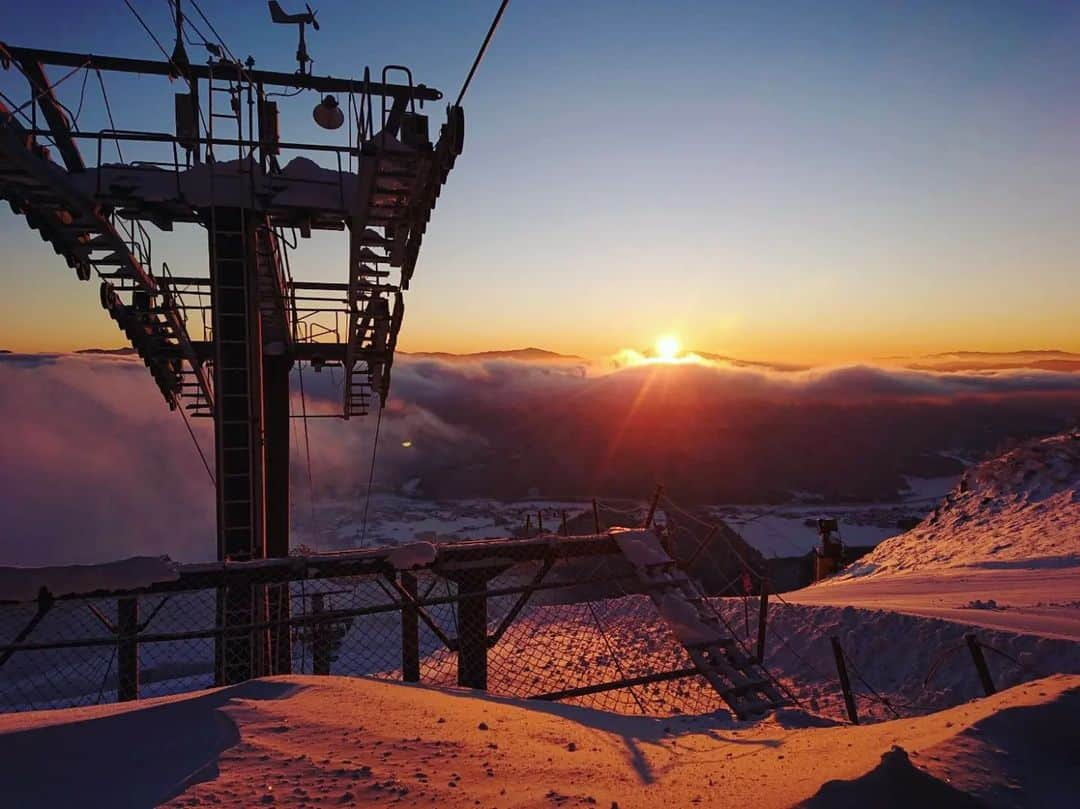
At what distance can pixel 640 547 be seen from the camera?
32.7 ft

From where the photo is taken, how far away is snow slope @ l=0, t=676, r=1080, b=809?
3850 mm

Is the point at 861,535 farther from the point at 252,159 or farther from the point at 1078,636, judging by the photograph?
the point at 252,159

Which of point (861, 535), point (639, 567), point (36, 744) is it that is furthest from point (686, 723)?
point (861, 535)

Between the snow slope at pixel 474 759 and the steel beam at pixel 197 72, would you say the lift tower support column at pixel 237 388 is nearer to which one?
the steel beam at pixel 197 72

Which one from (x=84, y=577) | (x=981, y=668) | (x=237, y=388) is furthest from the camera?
(x=237, y=388)

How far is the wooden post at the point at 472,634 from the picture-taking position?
9422mm

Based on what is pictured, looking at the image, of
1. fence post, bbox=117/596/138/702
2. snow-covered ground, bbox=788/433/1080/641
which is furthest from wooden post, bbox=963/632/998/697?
fence post, bbox=117/596/138/702

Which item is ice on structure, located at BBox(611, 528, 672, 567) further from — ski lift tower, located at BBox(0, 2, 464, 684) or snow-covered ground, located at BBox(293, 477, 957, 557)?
snow-covered ground, located at BBox(293, 477, 957, 557)

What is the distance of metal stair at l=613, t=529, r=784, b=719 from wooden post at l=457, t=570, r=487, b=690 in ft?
7.06

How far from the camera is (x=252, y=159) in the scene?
423 inches

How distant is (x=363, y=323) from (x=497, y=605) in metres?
10.4

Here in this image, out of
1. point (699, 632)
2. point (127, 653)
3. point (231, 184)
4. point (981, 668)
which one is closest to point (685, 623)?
point (699, 632)

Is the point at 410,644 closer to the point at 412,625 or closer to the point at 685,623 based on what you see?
the point at 412,625

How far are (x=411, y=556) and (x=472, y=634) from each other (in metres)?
1.65
